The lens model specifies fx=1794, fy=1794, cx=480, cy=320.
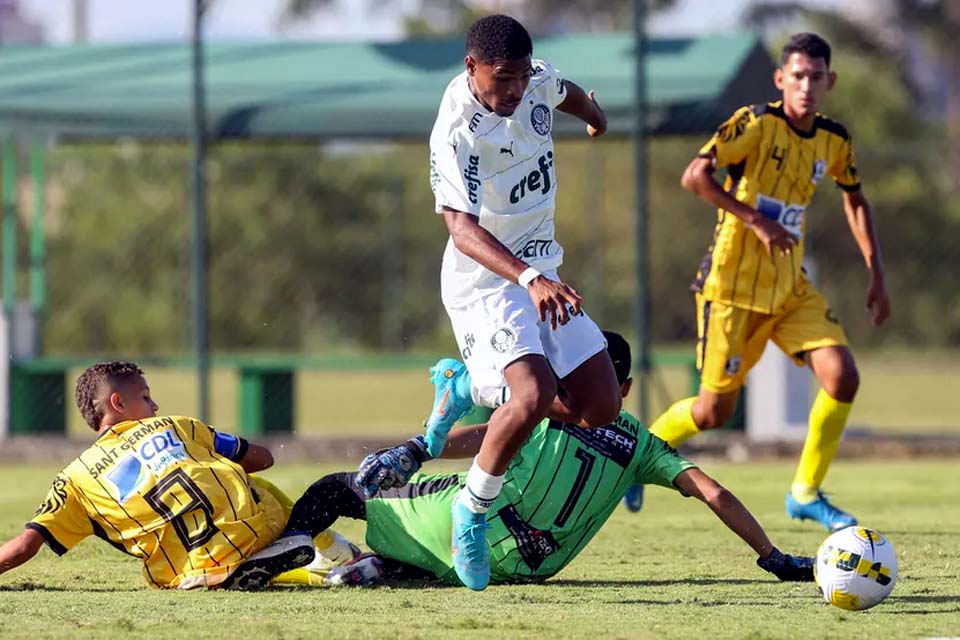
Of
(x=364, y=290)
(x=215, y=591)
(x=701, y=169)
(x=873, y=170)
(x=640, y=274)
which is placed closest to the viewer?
(x=215, y=591)

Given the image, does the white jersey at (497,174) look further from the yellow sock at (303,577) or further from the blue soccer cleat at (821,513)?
the blue soccer cleat at (821,513)

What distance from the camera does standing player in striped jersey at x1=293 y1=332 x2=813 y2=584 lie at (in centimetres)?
679

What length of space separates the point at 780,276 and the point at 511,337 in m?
2.90

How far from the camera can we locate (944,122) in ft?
140

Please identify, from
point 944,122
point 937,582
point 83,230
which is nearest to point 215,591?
point 937,582

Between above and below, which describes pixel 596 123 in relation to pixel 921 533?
above

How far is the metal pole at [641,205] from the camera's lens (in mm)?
13922

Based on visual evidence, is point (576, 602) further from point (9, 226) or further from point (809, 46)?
point (9, 226)

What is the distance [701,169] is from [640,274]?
530 cm

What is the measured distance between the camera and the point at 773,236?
8.36 metres

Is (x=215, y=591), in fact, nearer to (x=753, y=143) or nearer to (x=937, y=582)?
(x=937, y=582)

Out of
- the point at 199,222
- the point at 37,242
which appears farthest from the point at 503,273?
the point at 37,242

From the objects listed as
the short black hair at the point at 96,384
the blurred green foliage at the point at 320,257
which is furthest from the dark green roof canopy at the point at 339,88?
the short black hair at the point at 96,384

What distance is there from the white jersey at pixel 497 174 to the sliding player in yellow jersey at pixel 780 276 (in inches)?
81.4
